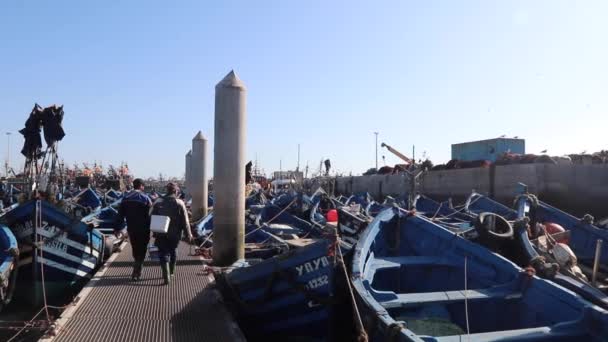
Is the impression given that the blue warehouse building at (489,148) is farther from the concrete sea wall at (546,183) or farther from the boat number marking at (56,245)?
the boat number marking at (56,245)

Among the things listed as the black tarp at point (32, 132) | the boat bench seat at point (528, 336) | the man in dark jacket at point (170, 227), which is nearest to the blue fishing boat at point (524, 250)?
the boat bench seat at point (528, 336)

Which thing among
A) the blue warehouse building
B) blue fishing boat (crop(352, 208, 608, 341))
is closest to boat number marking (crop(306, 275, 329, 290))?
blue fishing boat (crop(352, 208, 608, 341))

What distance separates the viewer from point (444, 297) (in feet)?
16.0

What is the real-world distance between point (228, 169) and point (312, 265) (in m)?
3.66

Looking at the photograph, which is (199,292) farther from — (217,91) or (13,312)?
(217,91)

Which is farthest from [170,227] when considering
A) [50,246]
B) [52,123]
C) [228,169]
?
[52,123]

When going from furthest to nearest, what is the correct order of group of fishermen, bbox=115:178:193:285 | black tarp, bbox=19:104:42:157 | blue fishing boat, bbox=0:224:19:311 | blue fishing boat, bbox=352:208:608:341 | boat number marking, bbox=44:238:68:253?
1. black tarp, bbox=19:104:42:157
2. boat number marking, bbox=44:238:68:253
3. group of fishermen, bbox=115:178:193:285
4. blue fishing boat, bbox=0:224:19:311
5. blue fishing boat, bbox=352:208:608:341

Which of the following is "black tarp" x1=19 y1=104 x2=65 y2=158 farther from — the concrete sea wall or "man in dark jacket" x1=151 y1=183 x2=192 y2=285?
the concrete sea wall

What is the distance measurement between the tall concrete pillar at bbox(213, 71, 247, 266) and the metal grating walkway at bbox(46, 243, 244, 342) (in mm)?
1230

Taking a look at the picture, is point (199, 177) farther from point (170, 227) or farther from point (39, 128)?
point (170, 227)

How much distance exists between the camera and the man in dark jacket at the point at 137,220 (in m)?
7.61

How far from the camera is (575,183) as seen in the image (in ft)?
55.9

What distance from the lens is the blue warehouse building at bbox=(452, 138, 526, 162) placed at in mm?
29703

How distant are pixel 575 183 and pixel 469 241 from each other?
13.1 m
